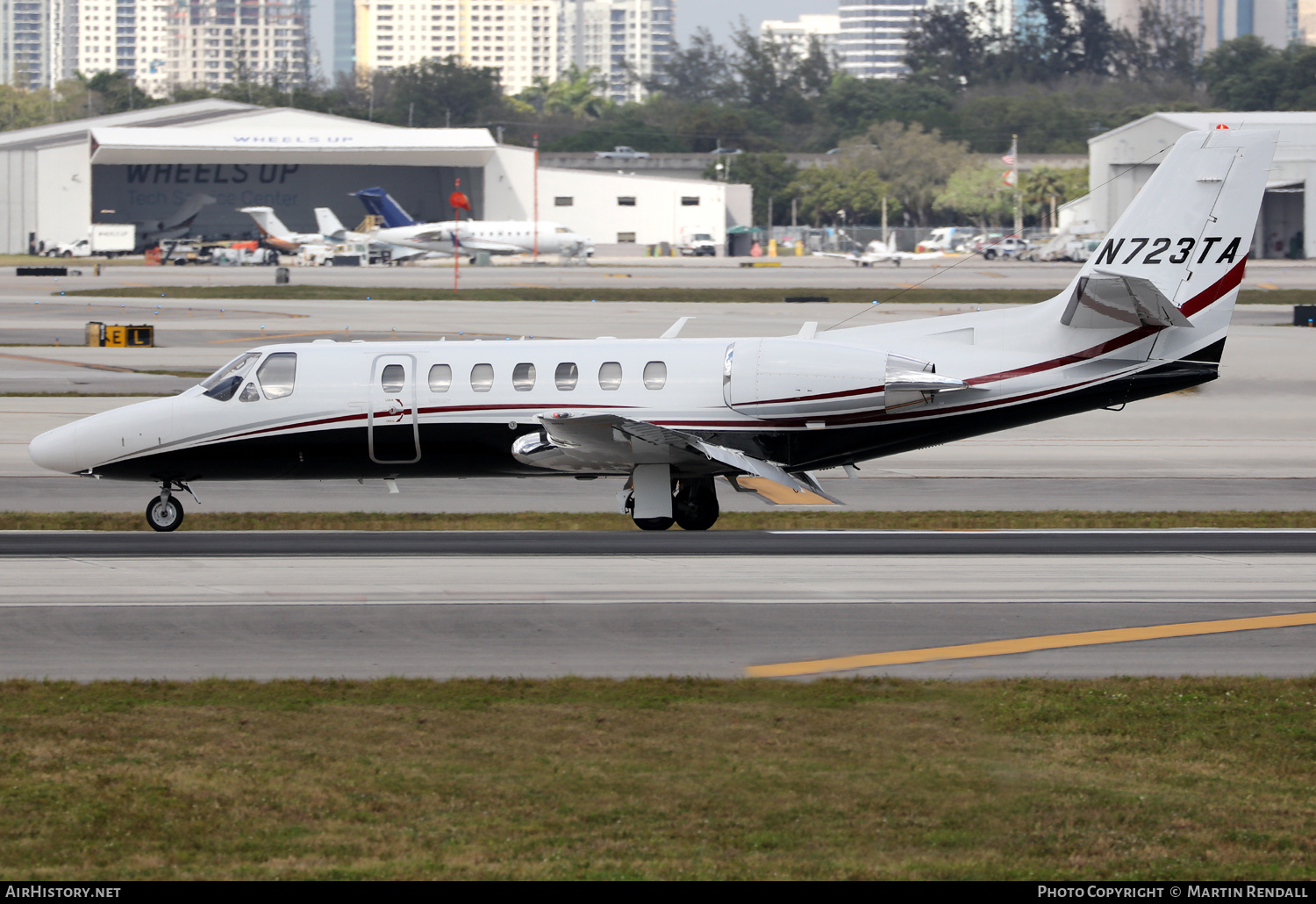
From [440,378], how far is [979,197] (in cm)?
13713

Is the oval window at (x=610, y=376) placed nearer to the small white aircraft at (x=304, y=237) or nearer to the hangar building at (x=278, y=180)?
the small white aircraft at (x=304, y=237)

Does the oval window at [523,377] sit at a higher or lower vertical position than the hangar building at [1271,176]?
lower

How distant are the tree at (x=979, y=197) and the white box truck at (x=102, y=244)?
83.5 meters

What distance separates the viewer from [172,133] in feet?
412

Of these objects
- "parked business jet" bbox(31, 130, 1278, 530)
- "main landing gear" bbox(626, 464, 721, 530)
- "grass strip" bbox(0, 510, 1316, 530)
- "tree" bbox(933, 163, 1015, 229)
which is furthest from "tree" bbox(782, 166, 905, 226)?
"main landing gear" bbox(626, 464, 721, 530)

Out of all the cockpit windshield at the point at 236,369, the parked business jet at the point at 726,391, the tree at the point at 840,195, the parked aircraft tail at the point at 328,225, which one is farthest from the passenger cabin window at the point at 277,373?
the tree at the point at 840,195

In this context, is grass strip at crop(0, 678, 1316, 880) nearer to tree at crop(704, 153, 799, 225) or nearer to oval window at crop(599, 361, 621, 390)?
oval window at crop(599, 361, 621, 390)

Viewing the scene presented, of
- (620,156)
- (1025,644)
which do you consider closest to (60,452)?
(1025,644)

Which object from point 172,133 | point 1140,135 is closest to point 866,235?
point 1140,135

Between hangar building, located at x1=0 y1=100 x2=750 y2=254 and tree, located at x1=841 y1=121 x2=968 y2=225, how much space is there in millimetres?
25590

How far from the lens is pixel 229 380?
73.2 ft

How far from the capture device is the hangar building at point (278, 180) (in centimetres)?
12450

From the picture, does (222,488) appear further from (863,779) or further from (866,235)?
(866,235)

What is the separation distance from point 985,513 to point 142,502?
48.5 ft
